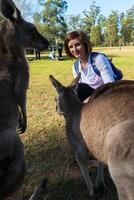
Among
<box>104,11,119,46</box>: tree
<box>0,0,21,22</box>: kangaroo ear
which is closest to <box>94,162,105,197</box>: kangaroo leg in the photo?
<box>0,0,21,22</box>: kangaroo ear

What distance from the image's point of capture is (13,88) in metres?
3.32

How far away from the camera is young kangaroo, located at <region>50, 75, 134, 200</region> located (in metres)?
2.64

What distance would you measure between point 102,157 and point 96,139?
0.47 ft

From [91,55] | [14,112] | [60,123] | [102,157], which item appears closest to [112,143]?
[102,157]

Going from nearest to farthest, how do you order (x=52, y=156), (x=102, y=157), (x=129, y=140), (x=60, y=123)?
(x=129, y=140) < (x=102, y=157) < (x=52, y=156) < (x=60, y=123)

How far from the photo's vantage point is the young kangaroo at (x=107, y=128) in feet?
8.67

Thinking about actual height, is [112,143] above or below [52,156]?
above

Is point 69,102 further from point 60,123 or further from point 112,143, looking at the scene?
point 60,123

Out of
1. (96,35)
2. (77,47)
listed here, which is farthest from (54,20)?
(77,47)

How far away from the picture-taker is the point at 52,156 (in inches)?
186

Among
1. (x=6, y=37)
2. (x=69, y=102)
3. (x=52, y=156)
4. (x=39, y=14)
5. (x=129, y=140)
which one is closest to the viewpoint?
(x=129, y=140)

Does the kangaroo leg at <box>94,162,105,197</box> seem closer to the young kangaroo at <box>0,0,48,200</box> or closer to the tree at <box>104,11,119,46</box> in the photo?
the young kangaroo at <box>0,0,48,200</box>

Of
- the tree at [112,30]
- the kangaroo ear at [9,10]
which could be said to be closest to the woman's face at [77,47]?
the kangaroo ear at [9,10]

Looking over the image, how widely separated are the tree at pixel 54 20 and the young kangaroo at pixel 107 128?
144 ft
